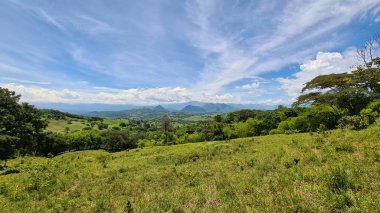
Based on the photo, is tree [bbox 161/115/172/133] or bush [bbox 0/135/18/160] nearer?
bush [bbox 0/135/18/160]

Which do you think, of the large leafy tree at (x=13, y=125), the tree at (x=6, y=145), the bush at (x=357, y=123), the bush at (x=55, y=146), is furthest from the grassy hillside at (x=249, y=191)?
the bush at (x=55, y=146)

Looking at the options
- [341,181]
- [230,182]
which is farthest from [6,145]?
[341,181]

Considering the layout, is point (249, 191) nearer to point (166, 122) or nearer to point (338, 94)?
point (338, 94)

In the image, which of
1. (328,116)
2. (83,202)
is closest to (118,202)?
(83,202)

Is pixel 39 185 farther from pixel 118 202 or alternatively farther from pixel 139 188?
pixel 118 202

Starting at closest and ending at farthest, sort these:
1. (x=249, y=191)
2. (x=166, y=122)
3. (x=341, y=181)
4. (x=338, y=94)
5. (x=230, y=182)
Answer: (x=341, y=181)
(x=249, y=191)
(x=230, y=182)
(x=338, y=94)
(x=166, y=122)

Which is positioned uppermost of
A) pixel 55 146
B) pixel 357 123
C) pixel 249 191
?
pixel 357 123

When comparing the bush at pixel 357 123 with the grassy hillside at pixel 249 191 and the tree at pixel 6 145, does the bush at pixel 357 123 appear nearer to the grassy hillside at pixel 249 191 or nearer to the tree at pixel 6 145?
the grassy hillside at pixel 249 191

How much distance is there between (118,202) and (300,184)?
7.14 meters

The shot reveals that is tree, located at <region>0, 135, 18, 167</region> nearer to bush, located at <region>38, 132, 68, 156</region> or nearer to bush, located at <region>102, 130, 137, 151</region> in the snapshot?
bush, located at <region>38, 132, 68, 156</region>

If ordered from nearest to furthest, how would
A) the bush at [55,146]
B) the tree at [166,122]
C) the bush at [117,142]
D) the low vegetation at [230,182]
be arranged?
the low vegetation at [230,182] < the bush at [55,146] < the bush at [117,142] < the tree at [166,122]

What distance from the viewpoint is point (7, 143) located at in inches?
1092

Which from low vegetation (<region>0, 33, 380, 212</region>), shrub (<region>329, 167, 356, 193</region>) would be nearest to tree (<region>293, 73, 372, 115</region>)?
low vegetation (<region>0, 33, 380, 212</region>)

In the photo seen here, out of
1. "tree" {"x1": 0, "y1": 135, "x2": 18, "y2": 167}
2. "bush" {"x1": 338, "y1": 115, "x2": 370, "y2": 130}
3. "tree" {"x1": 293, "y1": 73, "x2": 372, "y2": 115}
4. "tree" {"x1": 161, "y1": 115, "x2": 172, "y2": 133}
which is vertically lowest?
"tree" {"x1": 161, "y1": 115, "x2": 172, "y2": 133}
